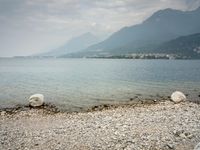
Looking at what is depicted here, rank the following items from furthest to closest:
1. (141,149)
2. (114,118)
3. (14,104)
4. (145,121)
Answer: (14,104)
(114,118)
(145,121)
(141,149)

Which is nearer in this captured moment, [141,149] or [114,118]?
[141,149]

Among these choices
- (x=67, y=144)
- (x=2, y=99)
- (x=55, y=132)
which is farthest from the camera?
(x=2, y=99)

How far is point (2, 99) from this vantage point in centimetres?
4100

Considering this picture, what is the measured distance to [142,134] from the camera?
61.0 feet

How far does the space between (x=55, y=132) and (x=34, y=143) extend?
110 inches

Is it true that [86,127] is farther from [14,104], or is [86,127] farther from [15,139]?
[14,104]

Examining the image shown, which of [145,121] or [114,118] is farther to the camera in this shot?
[114,118]

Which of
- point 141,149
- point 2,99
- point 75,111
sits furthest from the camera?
point 2,99

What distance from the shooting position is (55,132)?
20.6 meters

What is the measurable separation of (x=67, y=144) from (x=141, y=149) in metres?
5.25

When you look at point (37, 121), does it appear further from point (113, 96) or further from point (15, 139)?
point (113, 96)

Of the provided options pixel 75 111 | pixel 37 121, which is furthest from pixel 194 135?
pixel 75 111

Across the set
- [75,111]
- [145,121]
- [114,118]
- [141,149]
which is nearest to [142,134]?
[141,149]

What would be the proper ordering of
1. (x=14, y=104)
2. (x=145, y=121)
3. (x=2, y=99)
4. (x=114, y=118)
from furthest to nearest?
(x=2, y=99) → (x=14, y=104) → (x=114, y=118) → (x=145, y=121)
